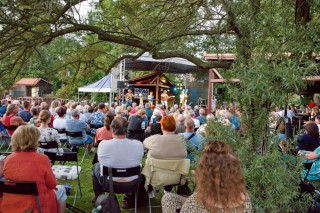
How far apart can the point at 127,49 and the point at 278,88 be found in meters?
3.85

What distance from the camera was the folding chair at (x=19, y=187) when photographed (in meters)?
3.19

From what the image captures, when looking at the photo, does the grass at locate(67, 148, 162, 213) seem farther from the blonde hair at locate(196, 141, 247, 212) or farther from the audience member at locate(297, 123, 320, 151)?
the blonde hair at locate(196, 141, 247, 212)

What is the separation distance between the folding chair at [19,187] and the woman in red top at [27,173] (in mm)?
73

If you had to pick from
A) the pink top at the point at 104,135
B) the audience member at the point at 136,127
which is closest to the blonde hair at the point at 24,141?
the pink top at the point at 104,135

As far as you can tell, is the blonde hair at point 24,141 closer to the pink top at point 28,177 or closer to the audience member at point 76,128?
the pink top at point 28,177

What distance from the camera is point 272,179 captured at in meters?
3.13

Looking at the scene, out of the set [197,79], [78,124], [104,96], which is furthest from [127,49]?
[104,96]

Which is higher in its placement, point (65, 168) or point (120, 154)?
point (120, 154)

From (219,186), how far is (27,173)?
77.9 inches

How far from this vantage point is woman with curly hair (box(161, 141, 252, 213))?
2270 millimetres

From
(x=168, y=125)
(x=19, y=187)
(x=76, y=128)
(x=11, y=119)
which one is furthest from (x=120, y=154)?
(x=11, y=119)

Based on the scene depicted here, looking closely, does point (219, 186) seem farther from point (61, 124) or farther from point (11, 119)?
point (11, 119)

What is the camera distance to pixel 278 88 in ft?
9.73

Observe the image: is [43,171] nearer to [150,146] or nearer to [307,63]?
[150,146]
